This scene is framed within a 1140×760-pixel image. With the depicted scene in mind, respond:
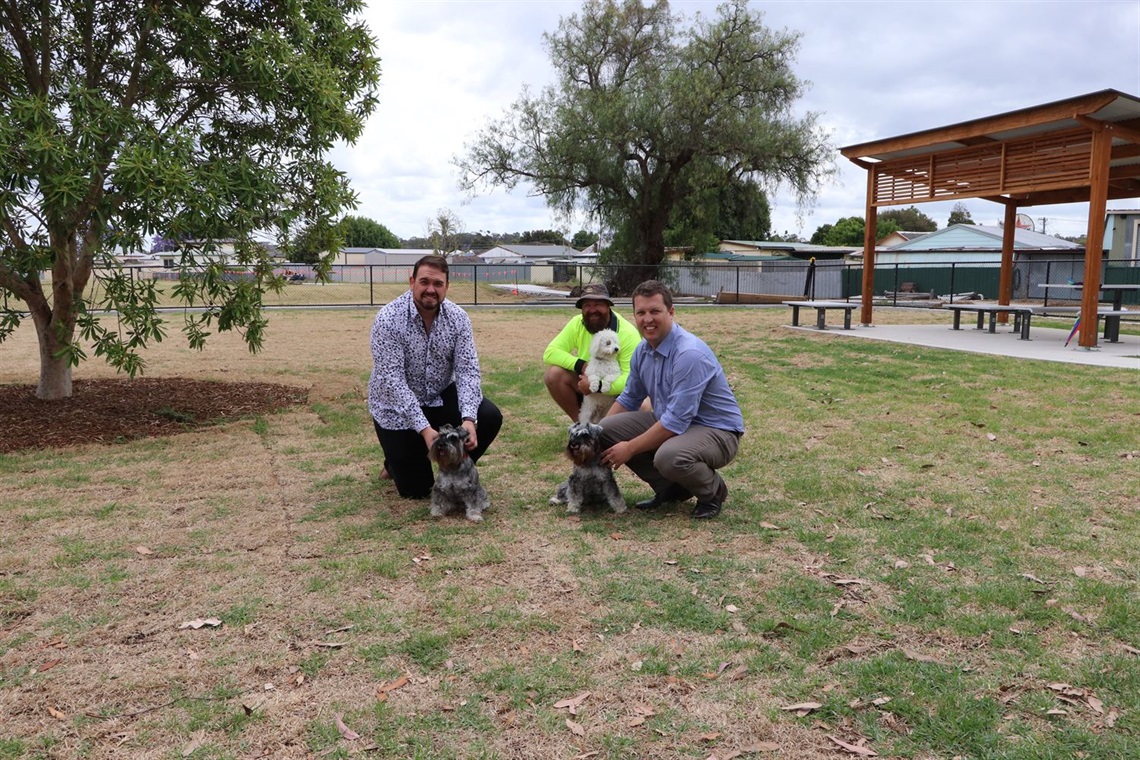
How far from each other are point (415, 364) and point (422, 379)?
0.12 meters

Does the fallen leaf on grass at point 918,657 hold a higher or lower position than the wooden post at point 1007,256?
lower

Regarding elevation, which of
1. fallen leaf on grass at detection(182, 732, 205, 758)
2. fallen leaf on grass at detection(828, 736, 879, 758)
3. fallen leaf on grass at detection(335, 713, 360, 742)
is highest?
fallen leaf on grass at detection(828, 736, 879, 758)

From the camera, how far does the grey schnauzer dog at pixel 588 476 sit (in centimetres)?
479

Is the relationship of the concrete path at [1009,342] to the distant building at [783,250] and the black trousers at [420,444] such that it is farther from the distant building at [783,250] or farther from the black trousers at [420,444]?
the distant building at [783,250]

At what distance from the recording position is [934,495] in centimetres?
534

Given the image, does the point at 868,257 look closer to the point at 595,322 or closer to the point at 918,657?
the point at 595,322

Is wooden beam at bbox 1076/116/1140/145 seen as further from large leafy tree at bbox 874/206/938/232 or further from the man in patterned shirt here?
large leafy tree at bbox 874/206/938/232

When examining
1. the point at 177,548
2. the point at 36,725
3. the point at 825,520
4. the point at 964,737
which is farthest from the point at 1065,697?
the point at 177,548

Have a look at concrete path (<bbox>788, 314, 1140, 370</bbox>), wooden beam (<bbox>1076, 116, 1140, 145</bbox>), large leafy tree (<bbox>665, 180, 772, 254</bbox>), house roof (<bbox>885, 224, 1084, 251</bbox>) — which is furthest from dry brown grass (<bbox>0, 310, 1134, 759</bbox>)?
house roof (<bbox>885, 224, 1084, 251</bbox>)

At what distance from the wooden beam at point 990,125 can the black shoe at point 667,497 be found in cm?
Answer: 961

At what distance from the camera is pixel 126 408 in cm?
822

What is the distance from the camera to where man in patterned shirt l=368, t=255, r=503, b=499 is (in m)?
5.02

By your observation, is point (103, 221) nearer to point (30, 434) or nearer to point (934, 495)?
point (30, 434)

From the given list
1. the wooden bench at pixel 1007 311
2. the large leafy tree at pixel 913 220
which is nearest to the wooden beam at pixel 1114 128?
the wooden bench at pixel 1007 311
